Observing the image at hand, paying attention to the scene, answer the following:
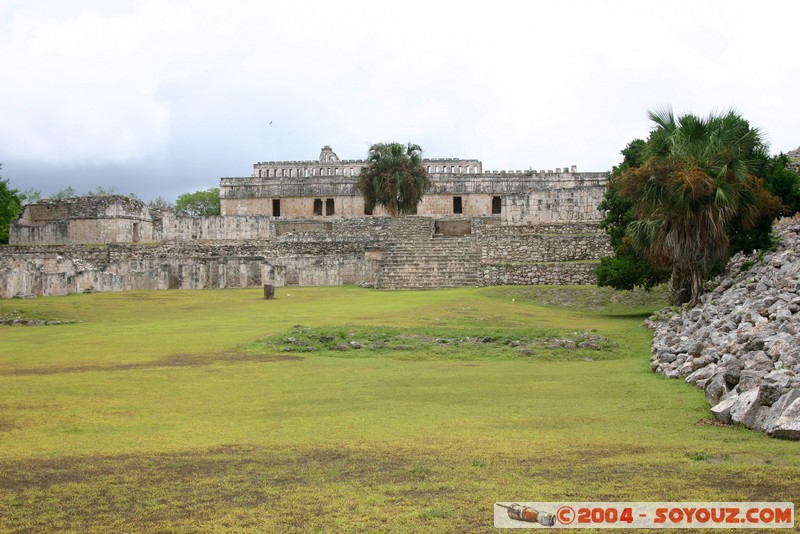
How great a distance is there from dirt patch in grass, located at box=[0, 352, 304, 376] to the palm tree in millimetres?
8528

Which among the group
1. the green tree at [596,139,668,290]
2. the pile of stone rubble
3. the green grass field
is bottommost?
the green grass field

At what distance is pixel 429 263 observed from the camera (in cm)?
3341

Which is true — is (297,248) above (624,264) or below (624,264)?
above

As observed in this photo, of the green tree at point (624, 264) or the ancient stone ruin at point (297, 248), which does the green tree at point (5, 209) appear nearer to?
the ancient stone ruin at point (297, 248)

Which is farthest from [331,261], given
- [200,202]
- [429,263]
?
[200,202]

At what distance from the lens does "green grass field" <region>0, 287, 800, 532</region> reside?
5.60 m

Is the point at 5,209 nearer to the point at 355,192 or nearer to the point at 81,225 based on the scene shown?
the point at 81,225

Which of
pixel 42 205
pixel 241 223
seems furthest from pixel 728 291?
pixel 42 205

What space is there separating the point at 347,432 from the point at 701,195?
12.1 meters

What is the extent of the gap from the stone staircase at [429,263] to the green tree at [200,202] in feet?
168

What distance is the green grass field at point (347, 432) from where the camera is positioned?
5.60m

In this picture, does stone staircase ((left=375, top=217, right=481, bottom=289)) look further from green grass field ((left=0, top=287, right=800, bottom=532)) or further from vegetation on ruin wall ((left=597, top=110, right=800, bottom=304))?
green grass field ((left=0, top=287, right=800, bottom=532))

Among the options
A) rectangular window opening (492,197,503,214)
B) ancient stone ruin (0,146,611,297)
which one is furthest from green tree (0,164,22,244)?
rectangular window opening (492,197,503,214)

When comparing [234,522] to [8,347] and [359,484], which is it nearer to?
[359,484]
